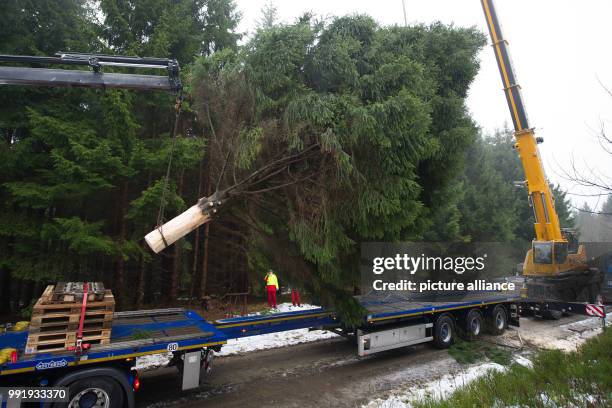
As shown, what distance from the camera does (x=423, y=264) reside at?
472 inches

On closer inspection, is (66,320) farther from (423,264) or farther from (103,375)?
(423,264)

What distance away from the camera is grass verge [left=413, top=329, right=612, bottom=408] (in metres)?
4.05

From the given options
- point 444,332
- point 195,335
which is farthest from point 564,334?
point 195,335

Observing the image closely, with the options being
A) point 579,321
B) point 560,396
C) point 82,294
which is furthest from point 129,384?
point 579,321

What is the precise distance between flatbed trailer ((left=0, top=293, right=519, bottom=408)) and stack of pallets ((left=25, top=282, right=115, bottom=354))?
0.44 feet

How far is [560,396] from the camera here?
4.10m

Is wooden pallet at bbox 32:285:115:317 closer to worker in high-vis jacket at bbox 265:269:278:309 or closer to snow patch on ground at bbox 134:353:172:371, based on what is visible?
snow patch on ground at bbox 134:353:172:371

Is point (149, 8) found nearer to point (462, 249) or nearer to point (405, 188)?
point (405, 188)

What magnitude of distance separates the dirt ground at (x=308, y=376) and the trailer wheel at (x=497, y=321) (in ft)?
2.87

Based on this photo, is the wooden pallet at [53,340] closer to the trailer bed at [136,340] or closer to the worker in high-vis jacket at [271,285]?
the trailer bed at [136,340]

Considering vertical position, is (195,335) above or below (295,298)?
below

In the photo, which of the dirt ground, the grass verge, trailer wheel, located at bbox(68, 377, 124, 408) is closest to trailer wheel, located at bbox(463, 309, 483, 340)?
the dirt ground

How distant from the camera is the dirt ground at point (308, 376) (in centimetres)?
585

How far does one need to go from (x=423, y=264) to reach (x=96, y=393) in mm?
9913
